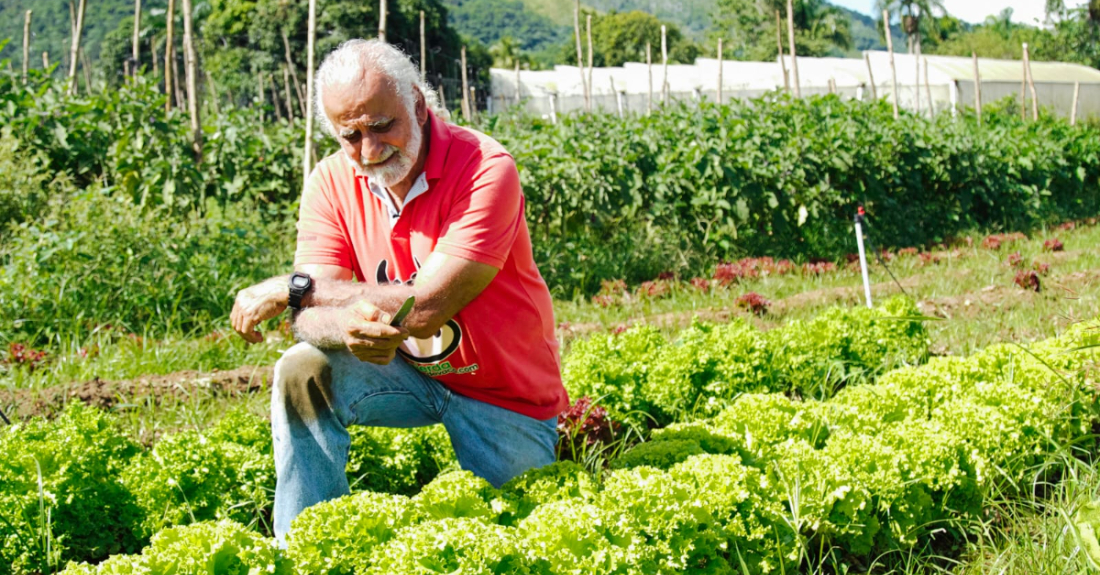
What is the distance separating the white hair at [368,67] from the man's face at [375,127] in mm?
21

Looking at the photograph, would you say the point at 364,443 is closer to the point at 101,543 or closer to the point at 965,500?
the point at 101,543

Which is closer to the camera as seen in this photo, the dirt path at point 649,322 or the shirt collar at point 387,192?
the shirt collar at point 387,192

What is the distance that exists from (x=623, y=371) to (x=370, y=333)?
1.98m

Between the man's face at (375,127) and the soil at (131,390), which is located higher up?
the man's face at (375,127)

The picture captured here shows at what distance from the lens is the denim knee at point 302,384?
277cm

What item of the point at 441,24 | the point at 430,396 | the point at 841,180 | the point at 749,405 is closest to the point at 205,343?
the point at 430,396

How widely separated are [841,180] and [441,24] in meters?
29.1

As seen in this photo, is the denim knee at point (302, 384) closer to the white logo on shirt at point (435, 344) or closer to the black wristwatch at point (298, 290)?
the black wristwatch at point (298, 290)

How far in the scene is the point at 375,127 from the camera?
111 inches

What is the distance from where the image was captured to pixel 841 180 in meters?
10.1

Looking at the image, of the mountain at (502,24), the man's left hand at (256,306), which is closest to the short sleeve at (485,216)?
the man's left hand at (256,306)

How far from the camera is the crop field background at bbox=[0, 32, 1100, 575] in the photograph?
262 cm

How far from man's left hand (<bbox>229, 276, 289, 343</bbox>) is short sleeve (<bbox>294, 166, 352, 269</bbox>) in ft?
0.73

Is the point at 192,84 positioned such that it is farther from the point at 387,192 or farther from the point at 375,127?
the point at 375,127
